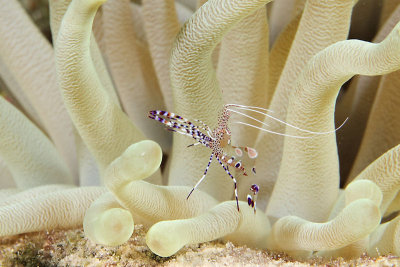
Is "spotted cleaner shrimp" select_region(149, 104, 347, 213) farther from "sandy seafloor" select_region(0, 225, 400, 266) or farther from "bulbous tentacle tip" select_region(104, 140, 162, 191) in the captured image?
"bulbous tentacle tip" select_region(104, 140, 162, 191)

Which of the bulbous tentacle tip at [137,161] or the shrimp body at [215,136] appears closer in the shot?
the bulbous tentacle tip at [137,161]

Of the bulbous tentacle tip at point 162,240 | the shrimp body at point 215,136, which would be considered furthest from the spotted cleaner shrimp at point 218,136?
the bulbous tentacle tip at point 162,240

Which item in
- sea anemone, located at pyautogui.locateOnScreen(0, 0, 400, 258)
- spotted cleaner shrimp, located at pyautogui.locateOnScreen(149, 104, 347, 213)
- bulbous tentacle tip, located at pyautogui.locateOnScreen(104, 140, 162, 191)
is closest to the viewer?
bulbous tentacle tip, located at pyautogui.locateOnScreen(104, 140, 162, 191)

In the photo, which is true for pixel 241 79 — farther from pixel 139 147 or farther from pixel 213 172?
pixel 139 147

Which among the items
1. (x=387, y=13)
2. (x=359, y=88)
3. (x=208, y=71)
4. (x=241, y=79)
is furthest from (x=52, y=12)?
(x=387, y=13)

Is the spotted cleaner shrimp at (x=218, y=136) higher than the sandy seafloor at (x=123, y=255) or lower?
higher

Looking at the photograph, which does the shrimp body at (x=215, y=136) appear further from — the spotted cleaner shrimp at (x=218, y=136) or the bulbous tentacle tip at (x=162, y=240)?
the bulbous tentacle tip at (x=162, y=240)

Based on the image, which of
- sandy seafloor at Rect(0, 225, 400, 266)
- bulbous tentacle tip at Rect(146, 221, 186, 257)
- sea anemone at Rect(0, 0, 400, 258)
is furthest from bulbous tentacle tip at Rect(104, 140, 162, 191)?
sandy seafloor at Rect(0, 225, 400, 266)
